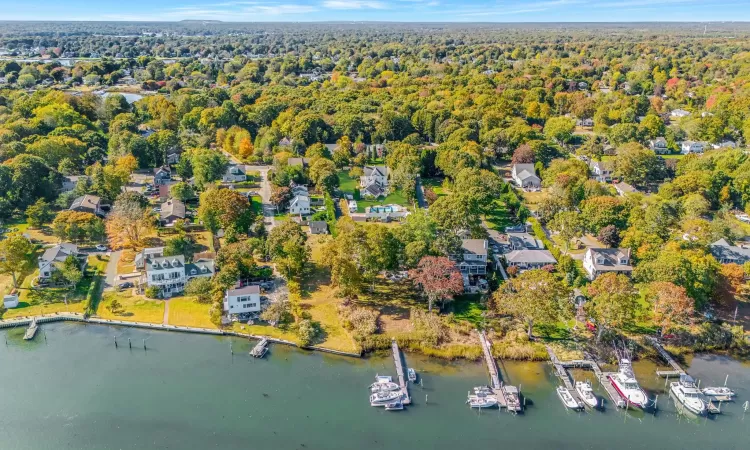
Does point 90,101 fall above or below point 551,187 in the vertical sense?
above

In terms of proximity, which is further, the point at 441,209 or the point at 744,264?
the point at 441,209

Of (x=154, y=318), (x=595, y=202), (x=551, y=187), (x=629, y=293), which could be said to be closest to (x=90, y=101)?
(x=154, y=318)

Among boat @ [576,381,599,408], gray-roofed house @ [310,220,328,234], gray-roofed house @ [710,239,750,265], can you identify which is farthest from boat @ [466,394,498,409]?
gray-roofed house @ [710,239,750,265]

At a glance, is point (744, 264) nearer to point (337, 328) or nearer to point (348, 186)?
point (337, 328)

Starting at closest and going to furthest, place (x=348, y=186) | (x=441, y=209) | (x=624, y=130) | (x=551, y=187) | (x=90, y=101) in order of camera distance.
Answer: (x=441, y=209), (x=551, y=187), (x=348, y=186), (x=624, y=130), (x=90, y=101)

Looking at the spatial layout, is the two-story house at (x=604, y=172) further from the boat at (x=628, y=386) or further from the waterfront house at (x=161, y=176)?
the waterfront house at (x=161, y=176)

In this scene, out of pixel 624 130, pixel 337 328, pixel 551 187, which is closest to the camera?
pixel 337 328

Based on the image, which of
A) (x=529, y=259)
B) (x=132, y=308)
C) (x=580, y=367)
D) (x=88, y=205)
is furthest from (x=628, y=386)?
(x=88, y=205)

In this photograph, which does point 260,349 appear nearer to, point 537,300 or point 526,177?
point 537,300
